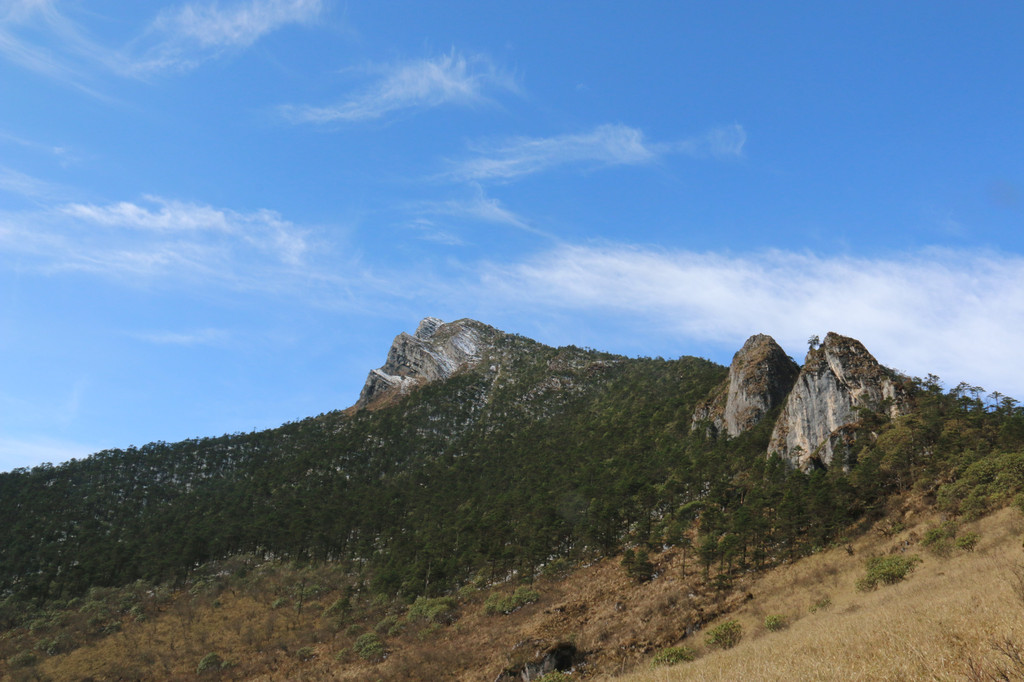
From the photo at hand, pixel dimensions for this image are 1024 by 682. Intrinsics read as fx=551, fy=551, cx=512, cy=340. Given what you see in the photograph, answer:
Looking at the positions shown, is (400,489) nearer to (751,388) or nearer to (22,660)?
(22,660)

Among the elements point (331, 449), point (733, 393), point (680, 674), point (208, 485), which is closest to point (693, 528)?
point (733, 393)

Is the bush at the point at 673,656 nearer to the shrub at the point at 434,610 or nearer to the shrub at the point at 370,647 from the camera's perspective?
the shrub at the point at 370,647

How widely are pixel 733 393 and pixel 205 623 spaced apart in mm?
77369

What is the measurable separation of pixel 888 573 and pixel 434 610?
3953cm

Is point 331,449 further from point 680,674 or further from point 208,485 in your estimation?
point 680,674

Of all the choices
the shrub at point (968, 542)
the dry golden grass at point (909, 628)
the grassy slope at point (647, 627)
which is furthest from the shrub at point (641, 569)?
the shrub at point (968, 542)

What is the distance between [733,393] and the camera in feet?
283

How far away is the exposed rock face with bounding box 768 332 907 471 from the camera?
196ft

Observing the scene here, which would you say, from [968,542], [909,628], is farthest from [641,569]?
[909,628]

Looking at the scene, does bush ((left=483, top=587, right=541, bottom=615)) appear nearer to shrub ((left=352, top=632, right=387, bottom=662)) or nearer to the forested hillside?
the forested hillside

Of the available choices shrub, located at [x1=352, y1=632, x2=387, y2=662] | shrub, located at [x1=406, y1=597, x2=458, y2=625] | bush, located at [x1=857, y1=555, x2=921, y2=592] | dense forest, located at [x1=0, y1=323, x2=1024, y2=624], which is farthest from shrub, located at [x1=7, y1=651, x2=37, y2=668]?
bush, located at [x1=857, y1=555, x2=921, y2=592]

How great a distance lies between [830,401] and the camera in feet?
210

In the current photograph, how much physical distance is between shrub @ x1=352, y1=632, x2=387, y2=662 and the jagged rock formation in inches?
2240

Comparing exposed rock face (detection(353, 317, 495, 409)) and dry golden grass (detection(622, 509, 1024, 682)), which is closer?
dry golden grass (detection(622, 509, 1024, 682))
